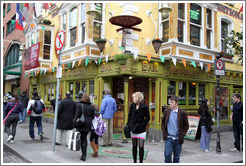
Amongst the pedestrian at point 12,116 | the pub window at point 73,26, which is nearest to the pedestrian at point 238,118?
the pedestrian at point 12,116

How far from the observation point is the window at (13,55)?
73.0ft

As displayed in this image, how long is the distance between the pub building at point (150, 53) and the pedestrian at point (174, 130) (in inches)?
168

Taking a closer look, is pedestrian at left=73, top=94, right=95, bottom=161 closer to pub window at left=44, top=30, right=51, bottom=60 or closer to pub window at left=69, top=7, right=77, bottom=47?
pub window at left=69, top=7, right=77, bottom=47

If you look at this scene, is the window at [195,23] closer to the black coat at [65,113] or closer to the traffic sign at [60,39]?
the traffic sign at [60,39]

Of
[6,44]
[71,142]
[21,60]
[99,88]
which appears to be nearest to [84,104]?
[71,142]

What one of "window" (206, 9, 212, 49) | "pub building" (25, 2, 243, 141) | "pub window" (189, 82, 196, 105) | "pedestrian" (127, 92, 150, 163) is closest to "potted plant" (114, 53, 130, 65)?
"pub building" (25, 2, 243, 141)

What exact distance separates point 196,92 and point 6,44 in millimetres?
21295

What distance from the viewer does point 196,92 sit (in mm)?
11625

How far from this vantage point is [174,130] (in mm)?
5168

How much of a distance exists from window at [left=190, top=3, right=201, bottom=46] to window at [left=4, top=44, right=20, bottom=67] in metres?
16.8

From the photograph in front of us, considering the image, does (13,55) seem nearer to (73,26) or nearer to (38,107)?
(73,26)

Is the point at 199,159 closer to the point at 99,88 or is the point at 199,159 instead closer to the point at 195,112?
the point at 195,112

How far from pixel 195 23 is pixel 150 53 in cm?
278

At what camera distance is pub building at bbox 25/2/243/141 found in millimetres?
9633
